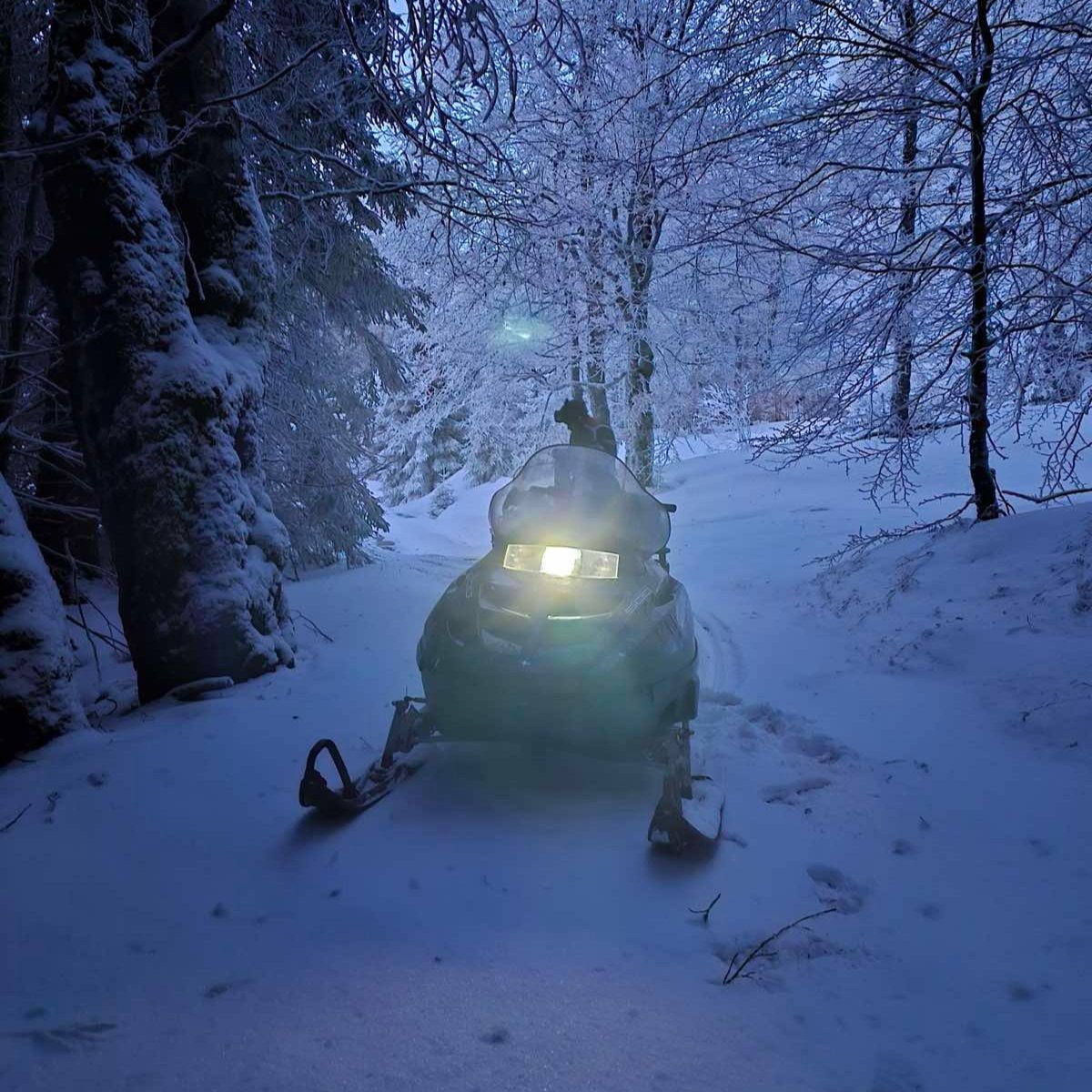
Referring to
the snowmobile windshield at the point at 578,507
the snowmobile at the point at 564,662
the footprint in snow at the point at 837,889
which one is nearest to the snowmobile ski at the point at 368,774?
the snowmobile at the point at 564,662

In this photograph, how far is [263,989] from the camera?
215 cm

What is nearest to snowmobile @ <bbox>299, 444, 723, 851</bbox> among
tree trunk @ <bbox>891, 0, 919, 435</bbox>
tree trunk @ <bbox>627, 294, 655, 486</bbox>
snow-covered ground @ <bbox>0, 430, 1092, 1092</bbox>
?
snow-covered ground @ <bbox>0, 430, 1092, 1092</bbox>

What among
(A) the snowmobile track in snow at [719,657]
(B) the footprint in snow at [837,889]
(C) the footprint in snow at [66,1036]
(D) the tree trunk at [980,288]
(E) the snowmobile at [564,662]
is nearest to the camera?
(C) the footprint in snow at [66,1036]

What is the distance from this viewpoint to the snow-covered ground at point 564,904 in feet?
6.33

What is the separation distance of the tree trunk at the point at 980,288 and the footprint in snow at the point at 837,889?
4783mm

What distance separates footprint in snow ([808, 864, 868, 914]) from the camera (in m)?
2.67

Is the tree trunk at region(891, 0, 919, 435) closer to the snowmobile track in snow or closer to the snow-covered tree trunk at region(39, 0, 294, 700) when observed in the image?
the snowmobile track in snow

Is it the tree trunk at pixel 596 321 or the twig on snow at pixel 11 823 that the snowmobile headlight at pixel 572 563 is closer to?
the twig on snow at pixel 11 823

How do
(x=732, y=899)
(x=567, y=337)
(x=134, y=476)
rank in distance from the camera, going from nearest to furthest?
(x=732, y=899), (x=134, y=476), (x=567, y=337)

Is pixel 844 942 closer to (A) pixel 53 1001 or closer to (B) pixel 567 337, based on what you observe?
(A) pixel 53 1001

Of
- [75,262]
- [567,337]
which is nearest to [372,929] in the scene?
[75,262]

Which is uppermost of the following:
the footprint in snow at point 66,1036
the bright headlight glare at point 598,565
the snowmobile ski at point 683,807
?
the bright headlight glare at point 598,565

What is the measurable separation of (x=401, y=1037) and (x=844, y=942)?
1478 mm

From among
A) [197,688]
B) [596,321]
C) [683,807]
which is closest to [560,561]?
[683,807]
